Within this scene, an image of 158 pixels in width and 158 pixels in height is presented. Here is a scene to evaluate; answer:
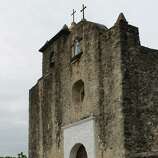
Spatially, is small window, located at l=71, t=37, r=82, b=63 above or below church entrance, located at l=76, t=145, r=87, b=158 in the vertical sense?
above

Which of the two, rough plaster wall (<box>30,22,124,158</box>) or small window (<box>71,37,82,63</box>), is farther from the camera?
small window (<box>71,37,82,63</box>)

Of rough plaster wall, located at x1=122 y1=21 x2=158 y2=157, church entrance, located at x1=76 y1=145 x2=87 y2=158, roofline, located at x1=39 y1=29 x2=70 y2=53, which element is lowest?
church entrance, located at x1=76 y1=145 x2=87 y2=158

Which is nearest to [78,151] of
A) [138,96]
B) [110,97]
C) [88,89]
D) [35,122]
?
[88,89]

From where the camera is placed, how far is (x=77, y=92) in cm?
1745

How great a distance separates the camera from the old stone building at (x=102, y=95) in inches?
568

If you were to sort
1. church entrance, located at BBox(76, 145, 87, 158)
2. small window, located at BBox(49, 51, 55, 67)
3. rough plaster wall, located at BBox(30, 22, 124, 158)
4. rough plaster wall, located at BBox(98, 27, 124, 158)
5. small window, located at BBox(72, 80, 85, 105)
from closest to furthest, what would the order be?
rough plaster wall, located at BBox(98, 27, 124, 158) → rough plaster wall, located at BBox(30, 22, 124, 158) → church entrance, located at BBox(76, 145, 87, 158) → small window, located at BBox(72, 80, 85, 105) → small window, located at BBox(49, 51, 55, 67)

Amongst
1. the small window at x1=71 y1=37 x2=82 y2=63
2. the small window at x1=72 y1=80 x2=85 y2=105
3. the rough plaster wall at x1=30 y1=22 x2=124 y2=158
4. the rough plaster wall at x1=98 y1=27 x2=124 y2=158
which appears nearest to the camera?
the rough plaster wall at x1=98 y1=27 x2=124 y2=158

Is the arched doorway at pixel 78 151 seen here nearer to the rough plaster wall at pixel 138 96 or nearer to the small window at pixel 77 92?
the small window at pixel 77 92

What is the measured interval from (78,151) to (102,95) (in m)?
2.74

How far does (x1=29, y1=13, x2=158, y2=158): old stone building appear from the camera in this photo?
14.4m

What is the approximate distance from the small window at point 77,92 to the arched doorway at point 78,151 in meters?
1.61

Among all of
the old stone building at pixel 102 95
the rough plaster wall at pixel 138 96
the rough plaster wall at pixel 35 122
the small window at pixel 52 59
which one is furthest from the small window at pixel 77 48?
the rough plaster wall at pixel 35 122

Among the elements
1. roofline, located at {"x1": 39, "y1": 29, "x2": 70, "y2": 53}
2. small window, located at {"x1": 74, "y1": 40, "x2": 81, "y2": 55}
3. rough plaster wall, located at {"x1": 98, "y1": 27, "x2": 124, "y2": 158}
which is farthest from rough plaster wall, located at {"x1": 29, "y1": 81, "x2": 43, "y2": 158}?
rough plaster wall, located at {"x1": 98, "y1": 27, "x2": 124, "y2": 158}

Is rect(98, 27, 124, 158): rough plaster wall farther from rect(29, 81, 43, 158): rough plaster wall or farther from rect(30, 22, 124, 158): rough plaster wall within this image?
rect(29, 81, 43, 158): rough plaster wall
